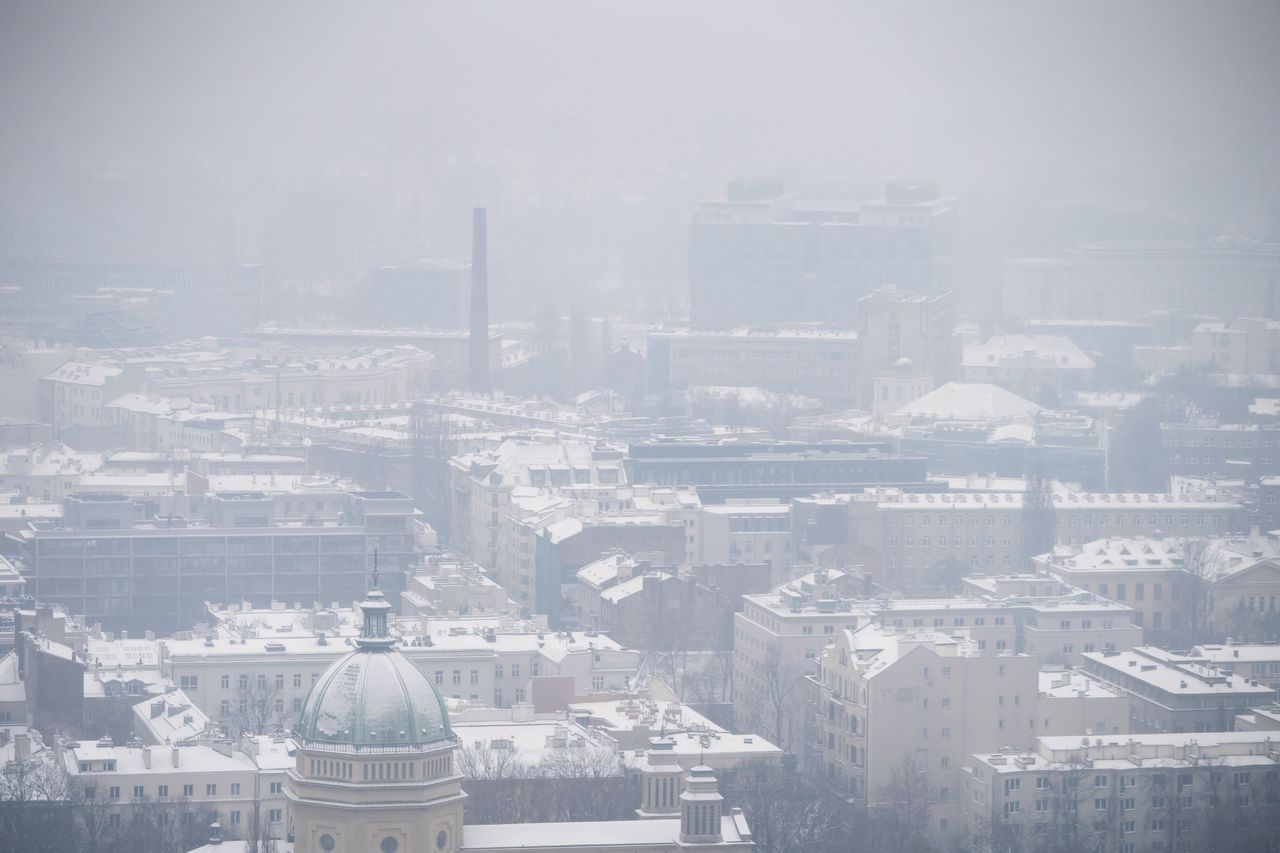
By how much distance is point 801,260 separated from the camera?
354 ft

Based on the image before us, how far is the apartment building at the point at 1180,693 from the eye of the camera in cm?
4994

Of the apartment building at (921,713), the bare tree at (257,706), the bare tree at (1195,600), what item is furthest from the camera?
the bare tree at (1195,600)

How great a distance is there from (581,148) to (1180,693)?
11171 centimetres

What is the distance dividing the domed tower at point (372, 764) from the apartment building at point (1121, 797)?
1032cm

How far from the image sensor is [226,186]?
153750 mm

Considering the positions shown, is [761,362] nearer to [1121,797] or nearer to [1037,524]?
[1037,524]

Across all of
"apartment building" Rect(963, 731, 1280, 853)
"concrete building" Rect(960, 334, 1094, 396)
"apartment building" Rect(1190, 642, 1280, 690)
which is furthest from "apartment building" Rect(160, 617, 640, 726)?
"concrete building" Rect(960, 334, 1094, 396)

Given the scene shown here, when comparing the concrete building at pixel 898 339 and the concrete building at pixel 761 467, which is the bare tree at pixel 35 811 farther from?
the concrete building at pixel 898 339

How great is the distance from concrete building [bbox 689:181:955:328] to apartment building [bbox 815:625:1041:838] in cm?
5571

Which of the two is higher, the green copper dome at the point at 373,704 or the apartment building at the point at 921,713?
the green copper dome at the point at 373,704

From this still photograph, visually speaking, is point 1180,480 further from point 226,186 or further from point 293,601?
point 226,186

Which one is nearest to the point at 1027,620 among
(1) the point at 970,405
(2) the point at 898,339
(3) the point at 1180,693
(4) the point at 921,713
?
(3) the point at 1180,693

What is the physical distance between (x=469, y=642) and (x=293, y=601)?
8.36 m

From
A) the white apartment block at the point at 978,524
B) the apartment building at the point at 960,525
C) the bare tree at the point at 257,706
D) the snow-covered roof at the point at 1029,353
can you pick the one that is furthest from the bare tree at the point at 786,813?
the snow-covered roof at the point at 1029,353
